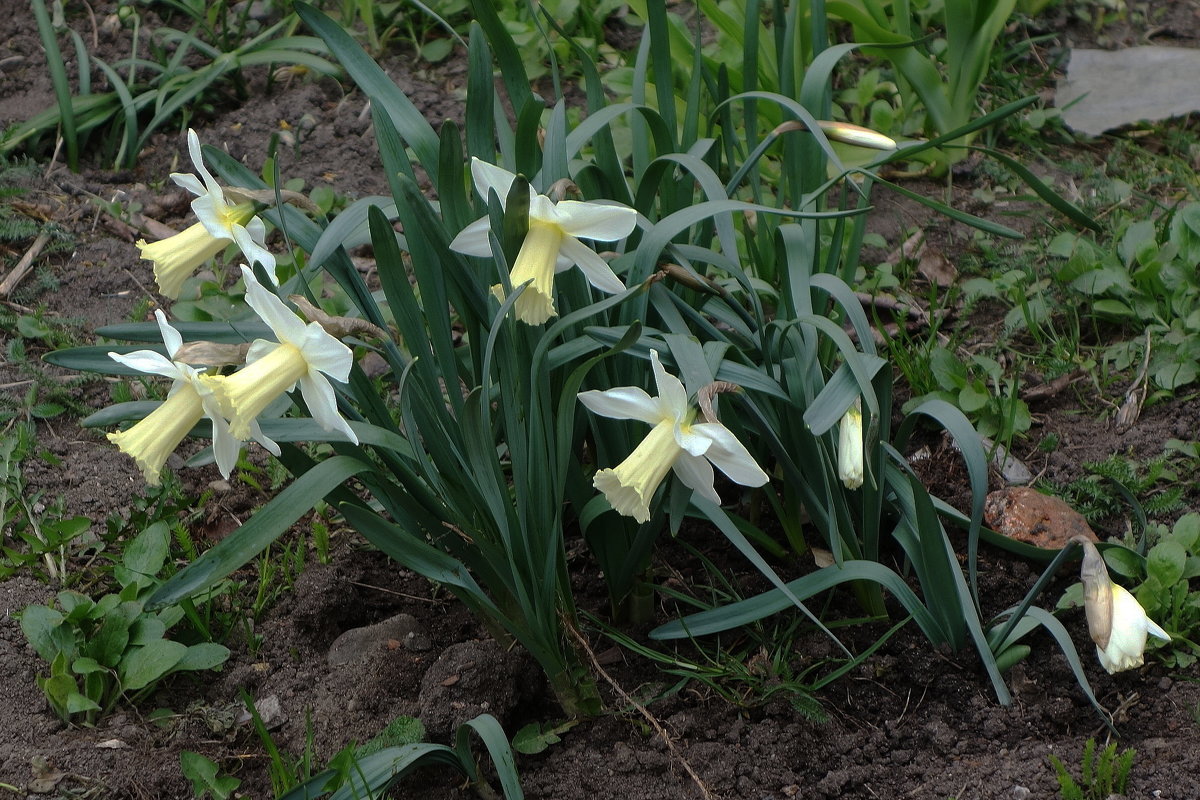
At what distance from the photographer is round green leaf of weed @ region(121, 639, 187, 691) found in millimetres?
1642

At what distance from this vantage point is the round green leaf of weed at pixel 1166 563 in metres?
1.64

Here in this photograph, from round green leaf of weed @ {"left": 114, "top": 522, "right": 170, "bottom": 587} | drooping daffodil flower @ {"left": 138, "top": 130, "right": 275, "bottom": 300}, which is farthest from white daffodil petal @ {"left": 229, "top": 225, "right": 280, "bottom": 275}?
round green leaf of weed @ {"left": 114, "top": 522, "right": 170, "bottom": 587}

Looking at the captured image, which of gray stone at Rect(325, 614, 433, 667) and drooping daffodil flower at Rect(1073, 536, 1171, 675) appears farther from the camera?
gray stone at Rect(325, 614, 433, 667)

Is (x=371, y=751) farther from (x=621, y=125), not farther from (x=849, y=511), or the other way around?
(x=621, y=125)

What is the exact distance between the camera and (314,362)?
1281 millimetres

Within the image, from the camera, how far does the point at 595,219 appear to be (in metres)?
1.34

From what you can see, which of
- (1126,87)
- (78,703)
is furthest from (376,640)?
(1126,87)

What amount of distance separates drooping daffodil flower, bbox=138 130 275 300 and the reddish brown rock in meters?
1.29

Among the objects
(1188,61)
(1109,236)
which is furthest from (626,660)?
(1188,61)

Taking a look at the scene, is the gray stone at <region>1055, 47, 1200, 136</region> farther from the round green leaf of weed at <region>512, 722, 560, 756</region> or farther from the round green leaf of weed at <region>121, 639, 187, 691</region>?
the round green leaf of weed at <region>121, 639, 187, 691</region>

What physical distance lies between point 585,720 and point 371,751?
0.33 meters

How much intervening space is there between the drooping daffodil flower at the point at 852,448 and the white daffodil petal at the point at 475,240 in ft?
1.87

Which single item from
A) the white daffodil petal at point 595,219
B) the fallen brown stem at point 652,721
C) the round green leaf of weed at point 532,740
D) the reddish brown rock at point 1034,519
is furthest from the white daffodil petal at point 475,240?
the reddish brown rock at point 1034,519

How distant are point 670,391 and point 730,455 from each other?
112 mm
